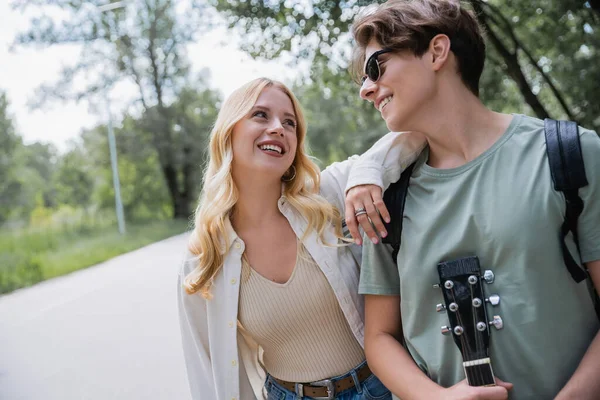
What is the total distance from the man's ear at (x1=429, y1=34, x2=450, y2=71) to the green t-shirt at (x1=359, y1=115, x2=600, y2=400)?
269 millimetres

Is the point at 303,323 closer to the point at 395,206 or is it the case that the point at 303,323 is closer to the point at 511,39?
the point at 395,206

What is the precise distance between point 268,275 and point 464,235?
3.23 ft

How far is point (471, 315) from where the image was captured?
1371 mm

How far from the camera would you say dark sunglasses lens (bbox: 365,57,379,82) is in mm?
1543

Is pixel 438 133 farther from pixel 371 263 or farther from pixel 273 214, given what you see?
pixel 273 214

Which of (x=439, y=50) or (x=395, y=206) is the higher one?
(x=439, y=50)

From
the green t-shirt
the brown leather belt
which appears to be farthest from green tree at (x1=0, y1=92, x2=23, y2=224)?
the green t-shirt

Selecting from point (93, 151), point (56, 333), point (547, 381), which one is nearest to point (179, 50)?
point (93, 151)

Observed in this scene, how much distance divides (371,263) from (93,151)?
71.1 ft

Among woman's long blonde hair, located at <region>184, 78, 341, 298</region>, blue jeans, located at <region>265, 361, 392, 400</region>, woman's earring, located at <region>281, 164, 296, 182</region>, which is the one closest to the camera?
blue jeans, located at <region>265, 361, 392, 400</region>

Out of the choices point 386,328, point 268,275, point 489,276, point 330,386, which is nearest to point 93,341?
point 268,275

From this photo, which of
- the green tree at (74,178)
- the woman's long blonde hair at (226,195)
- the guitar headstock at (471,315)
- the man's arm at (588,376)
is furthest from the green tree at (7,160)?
the man's arm at (588,376)

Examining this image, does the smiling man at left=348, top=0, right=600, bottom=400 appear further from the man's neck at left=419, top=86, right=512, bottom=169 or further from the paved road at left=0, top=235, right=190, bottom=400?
the paved road at left=0, top=235, right=190, bottom=400

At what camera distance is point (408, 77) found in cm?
151
